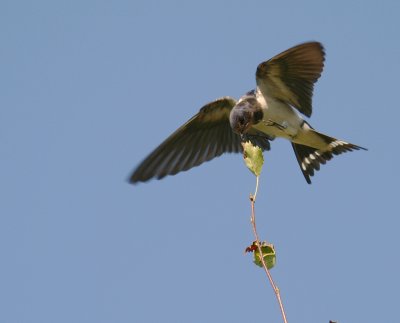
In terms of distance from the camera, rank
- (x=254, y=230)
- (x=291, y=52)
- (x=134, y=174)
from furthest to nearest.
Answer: (x=134, y=174), (x=291, y=52), (x=254, y=230)

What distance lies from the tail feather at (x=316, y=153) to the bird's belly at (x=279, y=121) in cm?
26

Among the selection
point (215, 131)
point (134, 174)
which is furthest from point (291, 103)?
point (134, 174)

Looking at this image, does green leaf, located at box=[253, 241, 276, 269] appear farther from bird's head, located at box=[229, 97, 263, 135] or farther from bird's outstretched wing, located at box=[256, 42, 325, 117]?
bird's outstretched wing, located at box=[256, 42, 325, 117]

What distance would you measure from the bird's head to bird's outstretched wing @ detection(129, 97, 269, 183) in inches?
23.9

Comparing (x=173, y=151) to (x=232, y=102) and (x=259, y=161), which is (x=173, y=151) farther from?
(x=259, y=161)

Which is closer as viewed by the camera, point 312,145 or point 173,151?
point 312,145

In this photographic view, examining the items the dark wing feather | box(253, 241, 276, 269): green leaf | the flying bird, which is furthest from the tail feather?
box(253, 241, 276, 269): green leaf

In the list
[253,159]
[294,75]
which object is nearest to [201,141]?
[294,75]

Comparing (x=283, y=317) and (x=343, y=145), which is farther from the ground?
(x=343, y=145)

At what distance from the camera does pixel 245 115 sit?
5.91 metres

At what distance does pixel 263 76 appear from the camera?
6.29 meters

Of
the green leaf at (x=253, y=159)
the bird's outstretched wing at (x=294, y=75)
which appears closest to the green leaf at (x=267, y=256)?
the green leaf at (x=253, y=159)

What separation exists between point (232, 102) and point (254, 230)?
4620 mm

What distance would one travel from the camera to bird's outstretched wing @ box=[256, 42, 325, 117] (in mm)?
5887
